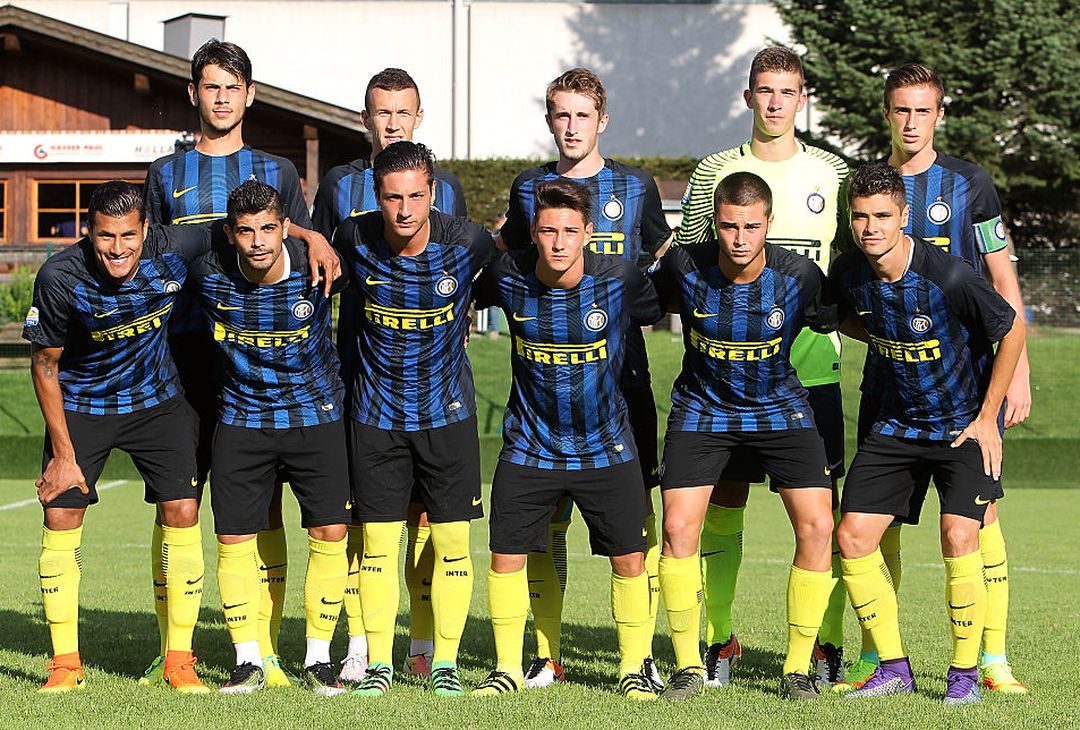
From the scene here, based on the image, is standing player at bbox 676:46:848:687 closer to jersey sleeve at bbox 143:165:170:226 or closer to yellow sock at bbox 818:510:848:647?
yellow sock at bbox 818:510:848:647

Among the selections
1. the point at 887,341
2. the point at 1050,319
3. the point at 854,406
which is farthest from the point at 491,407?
the point at 887,341

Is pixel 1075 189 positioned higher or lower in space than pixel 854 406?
higher

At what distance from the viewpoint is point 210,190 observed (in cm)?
574

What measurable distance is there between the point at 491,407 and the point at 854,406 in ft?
13.8

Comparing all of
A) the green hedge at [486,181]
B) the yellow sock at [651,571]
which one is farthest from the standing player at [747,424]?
the green hedge at [486,181]

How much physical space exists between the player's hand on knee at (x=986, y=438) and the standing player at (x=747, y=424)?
20.7 inches

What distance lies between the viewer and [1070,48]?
24.3 meters

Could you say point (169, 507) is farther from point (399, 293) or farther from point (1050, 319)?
point (1050, 319)

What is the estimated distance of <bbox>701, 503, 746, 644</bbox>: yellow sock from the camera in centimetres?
582

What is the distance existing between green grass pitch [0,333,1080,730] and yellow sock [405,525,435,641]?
0.83 ft

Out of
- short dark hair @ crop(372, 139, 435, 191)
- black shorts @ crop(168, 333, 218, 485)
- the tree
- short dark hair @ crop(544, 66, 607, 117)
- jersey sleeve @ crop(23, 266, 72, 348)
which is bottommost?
black shorts @ crop(168, 333, 218, 485)

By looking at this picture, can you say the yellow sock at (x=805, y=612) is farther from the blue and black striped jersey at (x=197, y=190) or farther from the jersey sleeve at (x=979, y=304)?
the blue and black striped jersey at (x=197, y=190)

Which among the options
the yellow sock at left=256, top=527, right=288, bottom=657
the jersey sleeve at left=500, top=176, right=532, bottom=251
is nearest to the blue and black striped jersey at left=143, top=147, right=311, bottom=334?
the jersey sleeve at left=500, top=176, right=532, bottom=251

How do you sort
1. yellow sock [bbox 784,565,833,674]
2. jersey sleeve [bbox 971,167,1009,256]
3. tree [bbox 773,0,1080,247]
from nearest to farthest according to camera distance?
yellow sock [bbox 784,565,833,674], jersey sleeve [bbox 971,167,1009,256], tree [bbox 773,0,1080,247]
